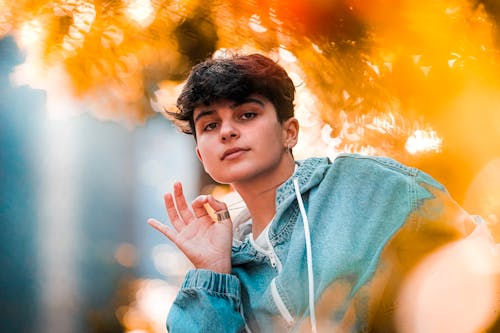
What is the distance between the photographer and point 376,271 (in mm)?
827

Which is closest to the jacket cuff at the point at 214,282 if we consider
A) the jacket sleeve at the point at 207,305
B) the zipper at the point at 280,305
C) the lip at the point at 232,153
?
the jacket sleeve at the point at 207,305

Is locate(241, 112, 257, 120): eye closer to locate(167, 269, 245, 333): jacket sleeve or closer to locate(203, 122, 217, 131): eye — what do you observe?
locate(203, 122, 217, 131): eye

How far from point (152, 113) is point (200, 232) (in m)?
0.63

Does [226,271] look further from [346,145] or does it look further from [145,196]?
[145,196]

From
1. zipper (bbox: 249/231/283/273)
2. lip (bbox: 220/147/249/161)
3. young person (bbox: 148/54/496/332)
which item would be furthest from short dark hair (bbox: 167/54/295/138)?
zipper (bbox: 249/231/283/273)

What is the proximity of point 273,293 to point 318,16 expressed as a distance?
621 millimetres

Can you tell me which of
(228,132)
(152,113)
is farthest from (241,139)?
(152,113)

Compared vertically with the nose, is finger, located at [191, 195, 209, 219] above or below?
below

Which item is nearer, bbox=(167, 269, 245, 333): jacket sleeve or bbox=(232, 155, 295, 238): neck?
bbox=(167, 269, 245, 333): jacket sleeve

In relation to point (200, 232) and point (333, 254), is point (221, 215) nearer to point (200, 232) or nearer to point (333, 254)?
A: point (200, 232)

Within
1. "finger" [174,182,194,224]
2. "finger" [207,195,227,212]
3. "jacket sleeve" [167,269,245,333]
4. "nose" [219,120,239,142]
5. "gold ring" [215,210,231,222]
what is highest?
"nose" [219,120,239,142]

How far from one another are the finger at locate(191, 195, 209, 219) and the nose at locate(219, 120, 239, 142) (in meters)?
0.15

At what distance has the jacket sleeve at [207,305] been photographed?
962 millimetres

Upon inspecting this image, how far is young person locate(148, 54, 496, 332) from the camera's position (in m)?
0.84
